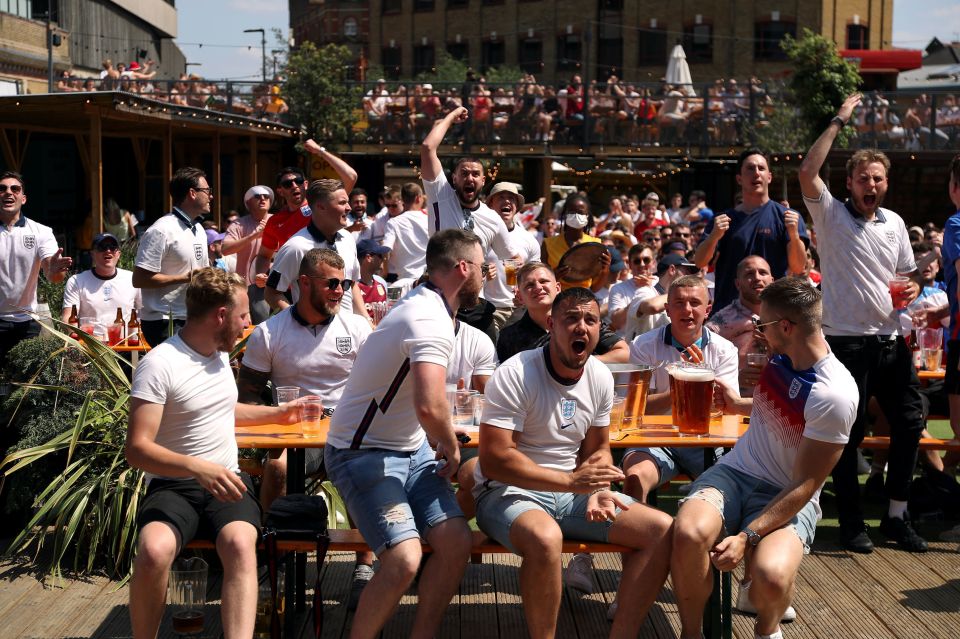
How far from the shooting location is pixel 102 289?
8.84m

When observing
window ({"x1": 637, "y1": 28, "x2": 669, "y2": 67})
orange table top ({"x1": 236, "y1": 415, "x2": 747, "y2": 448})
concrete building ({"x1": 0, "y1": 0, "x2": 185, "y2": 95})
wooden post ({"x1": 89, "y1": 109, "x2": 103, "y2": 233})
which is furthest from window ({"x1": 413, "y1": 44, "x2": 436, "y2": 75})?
orange table top ({"x1": 236, "y1": 415, "x2": 747, "y2": 448})

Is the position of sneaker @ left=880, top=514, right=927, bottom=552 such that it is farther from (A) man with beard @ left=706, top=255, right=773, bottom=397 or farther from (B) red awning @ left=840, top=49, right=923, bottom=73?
(B) red awning @ left=840, top=49, right=923, bottom=73

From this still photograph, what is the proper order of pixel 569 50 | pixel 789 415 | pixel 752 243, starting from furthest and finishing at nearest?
pixel 569 50 → pixel 752 243 → pixel 789 415

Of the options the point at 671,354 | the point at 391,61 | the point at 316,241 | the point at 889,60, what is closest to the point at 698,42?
the point at 889,60

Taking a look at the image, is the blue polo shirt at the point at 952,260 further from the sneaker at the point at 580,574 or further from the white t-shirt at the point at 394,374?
the white t-shirt at the point at 394,374

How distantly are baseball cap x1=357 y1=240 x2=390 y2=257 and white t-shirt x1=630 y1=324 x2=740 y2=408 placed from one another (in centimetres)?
389

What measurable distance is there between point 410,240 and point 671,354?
15.3 ft

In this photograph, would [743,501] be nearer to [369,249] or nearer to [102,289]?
[369,249]

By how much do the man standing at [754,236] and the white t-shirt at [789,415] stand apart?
220cm

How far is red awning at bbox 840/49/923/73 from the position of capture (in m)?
34.9

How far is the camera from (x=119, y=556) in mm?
5480

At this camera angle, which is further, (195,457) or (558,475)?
(558,475)

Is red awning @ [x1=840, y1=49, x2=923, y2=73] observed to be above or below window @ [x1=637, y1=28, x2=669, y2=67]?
below

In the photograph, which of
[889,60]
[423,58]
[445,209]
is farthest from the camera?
[423,58]
